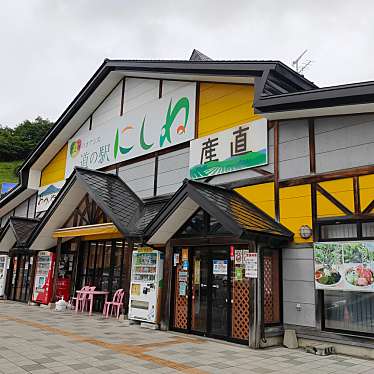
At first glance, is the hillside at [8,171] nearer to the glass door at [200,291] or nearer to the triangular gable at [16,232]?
the triangular gable at [16,232]

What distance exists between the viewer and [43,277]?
12938 millimetres

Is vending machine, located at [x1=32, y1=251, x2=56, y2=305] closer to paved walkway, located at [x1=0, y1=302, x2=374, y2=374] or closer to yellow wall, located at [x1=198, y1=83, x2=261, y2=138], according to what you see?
paved walkway, located at [x1=0, y1=302, x2=374, y2=374]

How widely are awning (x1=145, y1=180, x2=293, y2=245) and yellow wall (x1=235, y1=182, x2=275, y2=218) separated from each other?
0.09 metres

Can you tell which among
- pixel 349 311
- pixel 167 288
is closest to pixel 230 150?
pixel 167 288

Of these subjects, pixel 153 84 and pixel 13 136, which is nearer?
pixel 153 84

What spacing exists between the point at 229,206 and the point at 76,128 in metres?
9.76

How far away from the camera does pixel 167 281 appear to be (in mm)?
8391

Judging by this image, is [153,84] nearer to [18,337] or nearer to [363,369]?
[18,337]

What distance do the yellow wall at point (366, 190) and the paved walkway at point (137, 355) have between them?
8.06 feet

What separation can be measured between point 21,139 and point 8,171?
491 cm

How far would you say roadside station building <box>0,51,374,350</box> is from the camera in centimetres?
639

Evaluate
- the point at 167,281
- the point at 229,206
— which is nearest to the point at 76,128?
the point at 167,281

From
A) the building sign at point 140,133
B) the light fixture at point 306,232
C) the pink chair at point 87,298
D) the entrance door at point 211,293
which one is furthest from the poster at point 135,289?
the light fixture at point 306,232

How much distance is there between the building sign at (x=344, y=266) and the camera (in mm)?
6055
